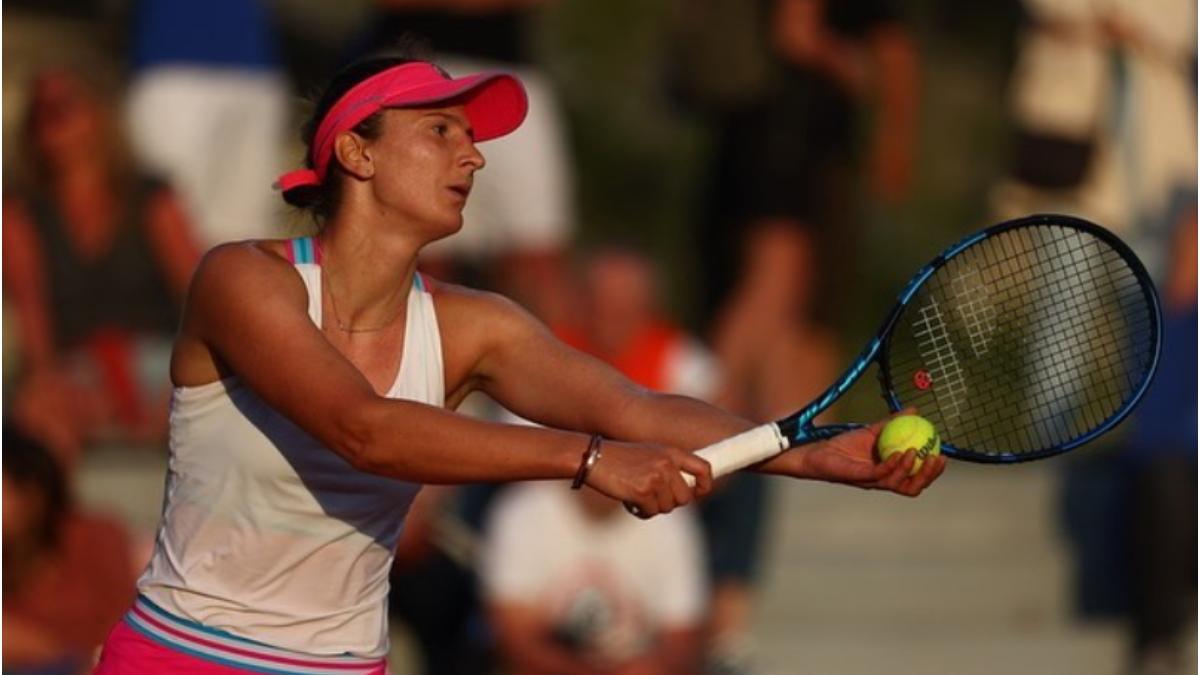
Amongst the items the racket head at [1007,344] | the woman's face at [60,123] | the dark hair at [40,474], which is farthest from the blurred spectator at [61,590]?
the racket head at [1007,344]

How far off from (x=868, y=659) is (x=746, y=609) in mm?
540

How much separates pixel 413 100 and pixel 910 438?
37.7 inches

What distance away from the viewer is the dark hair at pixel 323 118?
4141 mm

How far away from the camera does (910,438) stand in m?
3.96

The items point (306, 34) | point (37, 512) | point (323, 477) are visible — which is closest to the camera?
point (323, 477)

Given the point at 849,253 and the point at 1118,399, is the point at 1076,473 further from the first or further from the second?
the point at 1118,399

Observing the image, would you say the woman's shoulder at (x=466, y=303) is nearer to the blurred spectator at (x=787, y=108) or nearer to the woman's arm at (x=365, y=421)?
the woman's arm at (x=365, y=421)

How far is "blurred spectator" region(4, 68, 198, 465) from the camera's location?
827 cm

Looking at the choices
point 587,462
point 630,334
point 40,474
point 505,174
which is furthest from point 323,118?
point 505,174

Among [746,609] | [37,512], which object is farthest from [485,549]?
[37,512]

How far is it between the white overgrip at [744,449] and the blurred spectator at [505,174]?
4.20 m

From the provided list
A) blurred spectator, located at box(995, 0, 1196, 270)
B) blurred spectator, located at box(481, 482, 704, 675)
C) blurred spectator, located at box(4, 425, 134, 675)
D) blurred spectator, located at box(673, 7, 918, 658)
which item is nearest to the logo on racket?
blurred spectator, located at box(481, 482, 704, 675)

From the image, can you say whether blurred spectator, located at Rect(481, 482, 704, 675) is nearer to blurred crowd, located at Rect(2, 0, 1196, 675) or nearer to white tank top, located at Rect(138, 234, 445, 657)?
blurred crowd, located at Rect(2, 0, 1196, 675)

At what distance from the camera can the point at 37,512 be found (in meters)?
6.85
